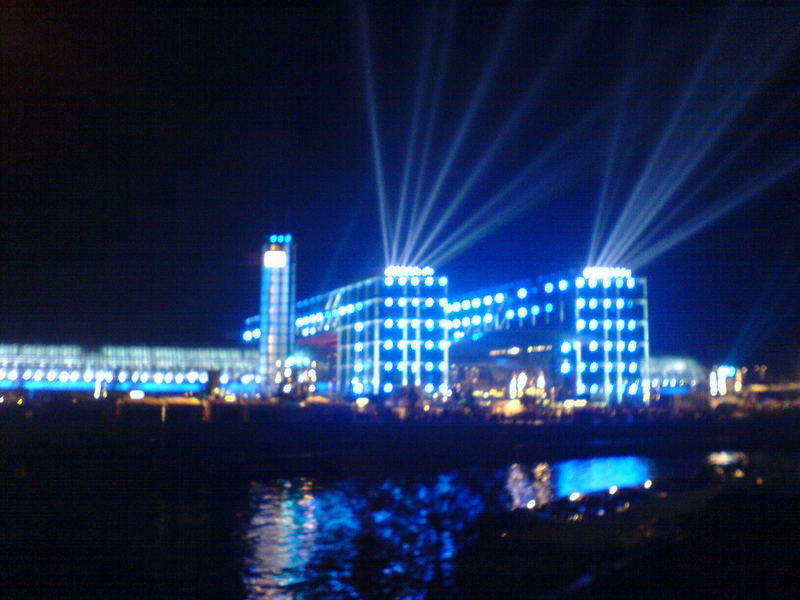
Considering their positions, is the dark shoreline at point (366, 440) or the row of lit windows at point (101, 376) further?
the row of lit windows at point (101, 376)

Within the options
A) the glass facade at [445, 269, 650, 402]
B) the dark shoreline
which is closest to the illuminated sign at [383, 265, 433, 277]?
the glass facade at [445, 269, 650, 402]

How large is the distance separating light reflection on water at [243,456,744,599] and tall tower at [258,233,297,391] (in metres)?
62.0

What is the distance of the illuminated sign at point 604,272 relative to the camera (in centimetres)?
9300

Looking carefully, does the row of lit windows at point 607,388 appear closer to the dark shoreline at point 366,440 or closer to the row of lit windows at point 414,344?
the row of lit windows at point 414,344

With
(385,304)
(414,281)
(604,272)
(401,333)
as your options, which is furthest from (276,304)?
(604,272)

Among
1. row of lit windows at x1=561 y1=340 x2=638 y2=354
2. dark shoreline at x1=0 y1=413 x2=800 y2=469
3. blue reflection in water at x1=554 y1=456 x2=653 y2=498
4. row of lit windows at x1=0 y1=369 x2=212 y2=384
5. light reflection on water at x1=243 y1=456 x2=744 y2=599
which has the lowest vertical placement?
blue reflection in water at x1=554 y1=456 x2=653 y2=498

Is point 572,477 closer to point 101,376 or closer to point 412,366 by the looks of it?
point 101,376

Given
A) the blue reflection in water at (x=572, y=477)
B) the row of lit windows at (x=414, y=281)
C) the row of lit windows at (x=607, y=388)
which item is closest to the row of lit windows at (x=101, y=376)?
the row of lit windows at (x=414, y=281)

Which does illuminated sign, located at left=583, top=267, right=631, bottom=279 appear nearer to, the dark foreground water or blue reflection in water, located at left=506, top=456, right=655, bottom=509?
blue reflection in water, located at left=506, top=456, right=655, bottom=509

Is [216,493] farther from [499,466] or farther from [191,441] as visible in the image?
[499,466]

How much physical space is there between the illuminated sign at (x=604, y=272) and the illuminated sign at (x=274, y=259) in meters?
35.0

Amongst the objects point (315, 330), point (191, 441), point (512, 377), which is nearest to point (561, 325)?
point (512, 377)

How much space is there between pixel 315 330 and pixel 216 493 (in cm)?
9179

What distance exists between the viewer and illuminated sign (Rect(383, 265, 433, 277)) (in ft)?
304
